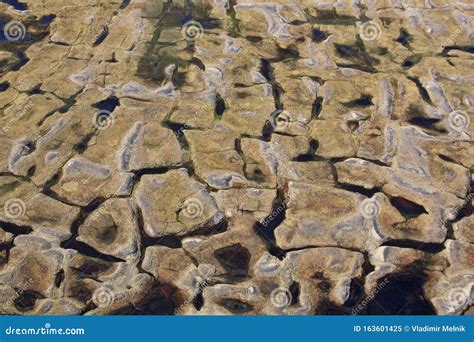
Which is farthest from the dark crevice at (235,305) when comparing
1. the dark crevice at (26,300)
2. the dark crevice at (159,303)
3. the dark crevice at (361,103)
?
the dark crevice at (361,103)

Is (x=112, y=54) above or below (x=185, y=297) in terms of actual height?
above

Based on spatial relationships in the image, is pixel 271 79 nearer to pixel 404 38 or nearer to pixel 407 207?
pixel 404 38

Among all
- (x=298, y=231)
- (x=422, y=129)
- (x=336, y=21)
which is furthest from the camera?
(x=336, y=21)

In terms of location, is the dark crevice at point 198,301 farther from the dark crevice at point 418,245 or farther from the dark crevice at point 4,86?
the dark crevice at point 4,86

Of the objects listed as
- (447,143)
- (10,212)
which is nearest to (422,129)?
(447,143)

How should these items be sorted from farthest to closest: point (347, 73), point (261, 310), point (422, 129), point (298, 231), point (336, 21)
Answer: point (336, 21)
point (347, 73)
point (422, 129)
point (298, 231)
point (261, 310)

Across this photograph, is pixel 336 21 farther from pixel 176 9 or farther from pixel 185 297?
pixel 185 297

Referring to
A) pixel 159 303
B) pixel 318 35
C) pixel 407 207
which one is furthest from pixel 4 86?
pixel 407 207

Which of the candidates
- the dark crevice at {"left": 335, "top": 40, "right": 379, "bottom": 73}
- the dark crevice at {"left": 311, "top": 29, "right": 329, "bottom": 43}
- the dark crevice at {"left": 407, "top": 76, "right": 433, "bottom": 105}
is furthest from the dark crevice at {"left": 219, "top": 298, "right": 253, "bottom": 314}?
the dark crevice at {"left": 311, "top": 29, "right": 329, "bottom": 43}
